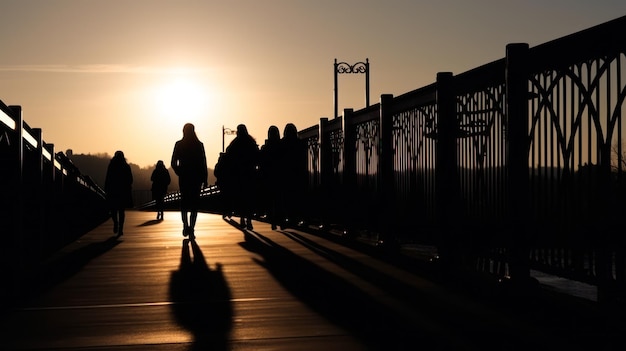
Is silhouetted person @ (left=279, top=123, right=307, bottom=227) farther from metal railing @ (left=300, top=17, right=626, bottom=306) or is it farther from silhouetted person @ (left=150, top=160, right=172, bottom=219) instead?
silhouetted person @ (left=150, top=160, right=172, bottom=219)

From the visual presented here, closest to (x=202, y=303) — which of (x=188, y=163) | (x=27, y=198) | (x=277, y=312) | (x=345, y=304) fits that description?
(x=277, y=312)

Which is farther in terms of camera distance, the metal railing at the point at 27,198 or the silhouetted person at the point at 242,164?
the silhouetted person at the point at 242,164

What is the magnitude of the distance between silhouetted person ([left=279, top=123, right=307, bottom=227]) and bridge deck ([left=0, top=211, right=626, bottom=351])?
7776 mm

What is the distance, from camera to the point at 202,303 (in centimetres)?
838

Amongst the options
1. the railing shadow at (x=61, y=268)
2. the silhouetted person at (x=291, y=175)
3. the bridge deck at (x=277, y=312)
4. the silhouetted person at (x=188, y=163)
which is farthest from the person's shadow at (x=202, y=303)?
the silhouetted person at (x=291, y=175)

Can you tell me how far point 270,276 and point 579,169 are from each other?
413cm

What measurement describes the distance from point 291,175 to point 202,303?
11.9m

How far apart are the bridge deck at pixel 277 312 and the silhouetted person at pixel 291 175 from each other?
7.78m

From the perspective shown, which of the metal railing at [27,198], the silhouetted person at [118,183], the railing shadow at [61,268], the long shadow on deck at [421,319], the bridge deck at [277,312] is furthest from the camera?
the silhouetted person at [118,183]

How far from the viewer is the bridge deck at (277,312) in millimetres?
6473

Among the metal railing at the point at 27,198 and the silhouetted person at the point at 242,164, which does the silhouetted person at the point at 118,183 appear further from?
the metal railing at the point at 27,198

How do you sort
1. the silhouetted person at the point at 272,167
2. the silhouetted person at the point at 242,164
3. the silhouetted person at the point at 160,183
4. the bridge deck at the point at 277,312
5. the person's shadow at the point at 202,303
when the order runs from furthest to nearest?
the silhouetted person at the point at 160,183, the silhouetted person at the point at 242,164, the silhouetted person at the point at 272,167, the person's shadow at the point at 202,303, the bridge deck at the point at 277,312

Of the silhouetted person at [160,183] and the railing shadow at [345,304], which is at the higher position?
the silhouetted person at [160,183]

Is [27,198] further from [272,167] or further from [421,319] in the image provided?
[272,167]
